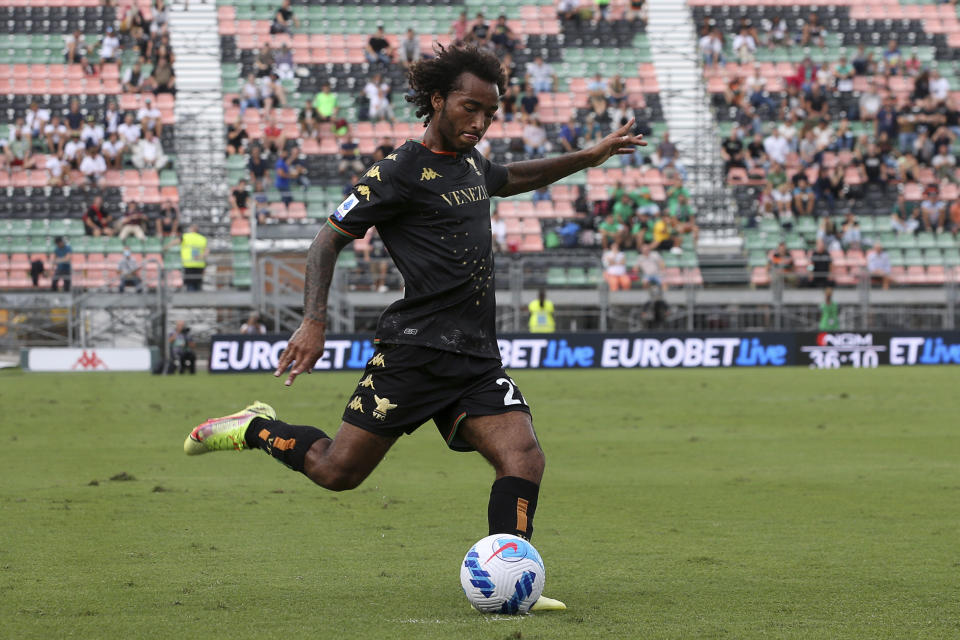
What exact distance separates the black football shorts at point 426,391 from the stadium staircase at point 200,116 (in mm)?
26959

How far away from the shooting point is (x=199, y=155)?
34.8 metres

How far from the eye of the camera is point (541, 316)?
91.0 ft

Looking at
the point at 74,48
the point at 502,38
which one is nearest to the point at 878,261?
the point at 502,38

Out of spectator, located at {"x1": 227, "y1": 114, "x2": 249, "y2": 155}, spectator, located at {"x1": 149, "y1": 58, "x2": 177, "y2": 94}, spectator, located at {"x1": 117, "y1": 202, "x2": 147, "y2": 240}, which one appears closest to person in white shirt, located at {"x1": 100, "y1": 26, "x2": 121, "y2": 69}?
spectator, located at {"x1": 149, "y1": 58, "x2": 177, "y2": 94}

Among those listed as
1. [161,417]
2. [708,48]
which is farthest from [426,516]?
[708,48]

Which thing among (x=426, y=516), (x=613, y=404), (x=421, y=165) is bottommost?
(x=613, y=404)

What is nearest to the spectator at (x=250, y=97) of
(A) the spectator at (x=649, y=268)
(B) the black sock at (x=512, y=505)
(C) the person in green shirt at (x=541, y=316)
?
(A) the spectator at (x=649, y=268)

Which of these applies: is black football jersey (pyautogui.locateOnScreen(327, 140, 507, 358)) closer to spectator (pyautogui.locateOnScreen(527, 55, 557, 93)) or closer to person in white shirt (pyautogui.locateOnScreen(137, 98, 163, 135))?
person in white shirt (pyautogui.locateOnScreen(137, 98, 163, 135))

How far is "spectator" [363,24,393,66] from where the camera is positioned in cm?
3691

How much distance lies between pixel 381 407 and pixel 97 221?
2719cm

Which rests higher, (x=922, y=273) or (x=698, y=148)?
(x=698, y=148)

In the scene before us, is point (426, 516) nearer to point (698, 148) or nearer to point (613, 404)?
point (613, 404)

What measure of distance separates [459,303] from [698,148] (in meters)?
31.8

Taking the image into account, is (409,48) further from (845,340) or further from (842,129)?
(845,340)
